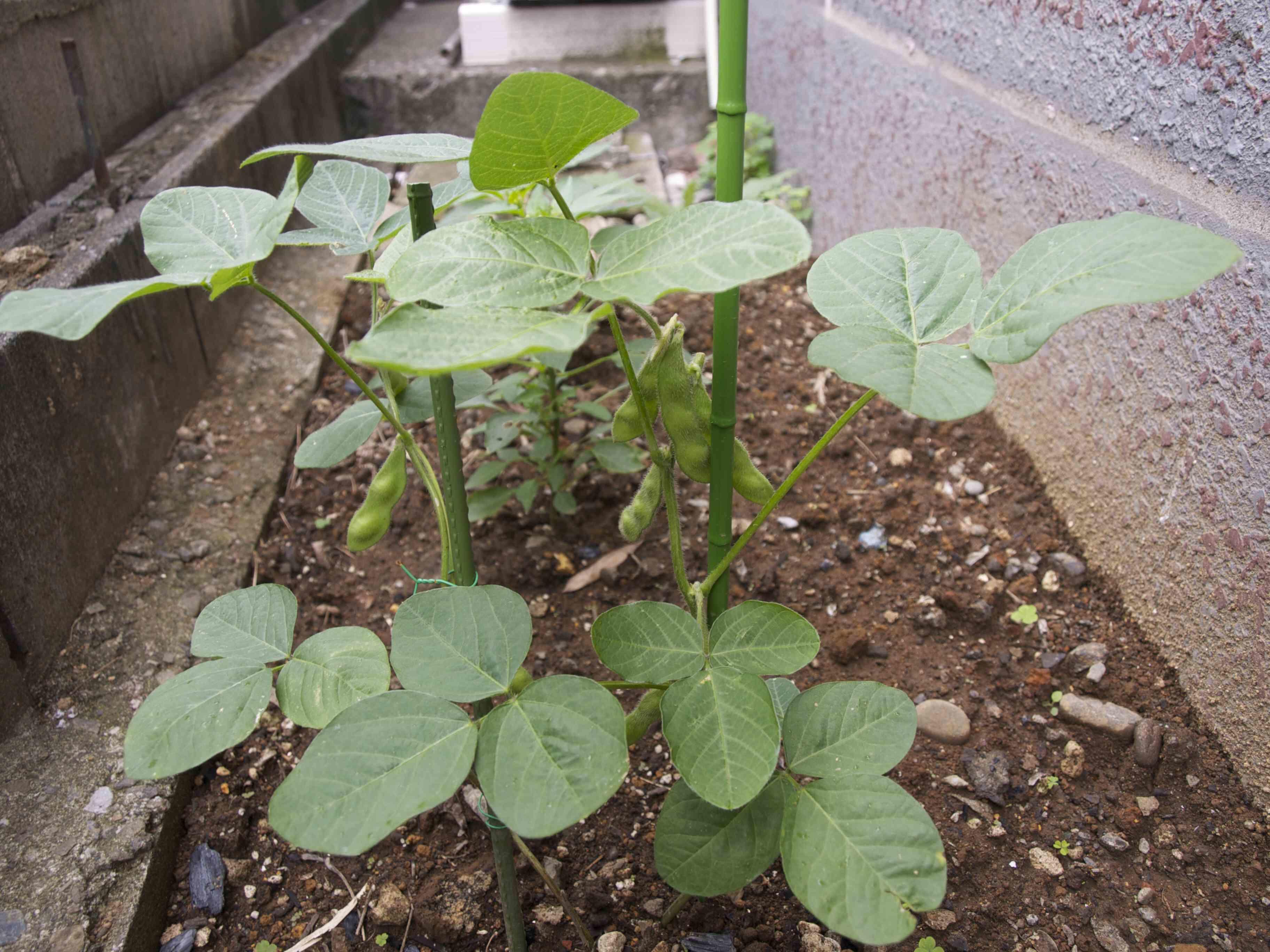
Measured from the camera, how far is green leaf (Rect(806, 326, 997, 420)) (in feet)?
2.34

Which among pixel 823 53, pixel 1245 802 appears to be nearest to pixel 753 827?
pixel 1245 802

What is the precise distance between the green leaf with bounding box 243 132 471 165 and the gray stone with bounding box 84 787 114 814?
86 centimetres

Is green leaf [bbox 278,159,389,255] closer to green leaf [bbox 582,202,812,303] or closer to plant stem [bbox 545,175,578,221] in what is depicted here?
plant stem [bbox 545,175,578,221]

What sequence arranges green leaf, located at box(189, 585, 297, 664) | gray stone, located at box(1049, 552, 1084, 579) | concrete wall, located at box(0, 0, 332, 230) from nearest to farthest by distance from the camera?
green leaf, located at box(189, 585, 297, 664), gray stone, located at box(1049, 552, 1084, 579), concrete wall, located at box(0, 0, 332, 230)

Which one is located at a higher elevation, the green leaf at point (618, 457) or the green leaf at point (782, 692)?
the green leaf at point (782, 692)

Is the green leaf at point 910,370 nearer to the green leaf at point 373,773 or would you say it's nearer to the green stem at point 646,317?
the green stem at point 646,317

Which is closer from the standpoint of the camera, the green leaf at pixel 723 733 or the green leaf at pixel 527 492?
the green leaf at pixel 723 733

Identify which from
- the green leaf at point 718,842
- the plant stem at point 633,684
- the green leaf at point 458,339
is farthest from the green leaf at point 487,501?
the green leaf at point 458,339

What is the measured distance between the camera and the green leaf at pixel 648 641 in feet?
2.96

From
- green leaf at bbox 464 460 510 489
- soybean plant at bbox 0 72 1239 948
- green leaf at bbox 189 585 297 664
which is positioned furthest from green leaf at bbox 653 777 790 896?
green leaf at bbox 464 460 510 489

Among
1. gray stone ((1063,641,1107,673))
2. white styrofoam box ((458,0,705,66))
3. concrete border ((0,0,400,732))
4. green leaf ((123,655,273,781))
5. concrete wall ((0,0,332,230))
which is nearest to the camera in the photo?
green leaf ((123,655,273,781))

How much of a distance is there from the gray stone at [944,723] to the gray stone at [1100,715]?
0.47 feet

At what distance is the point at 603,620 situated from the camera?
92cm

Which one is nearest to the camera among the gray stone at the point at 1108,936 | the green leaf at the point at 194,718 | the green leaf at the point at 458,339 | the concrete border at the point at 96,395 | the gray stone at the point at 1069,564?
the green leaf at the point at 458,339
